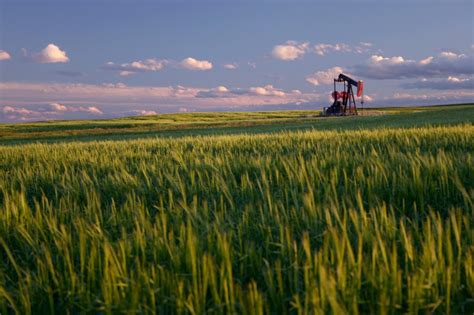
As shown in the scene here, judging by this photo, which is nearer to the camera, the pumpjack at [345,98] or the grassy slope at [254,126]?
the grassy slope at [254,126]

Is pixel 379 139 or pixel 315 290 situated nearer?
pixel 315 290

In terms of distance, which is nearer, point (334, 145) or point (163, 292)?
point (163, 292)

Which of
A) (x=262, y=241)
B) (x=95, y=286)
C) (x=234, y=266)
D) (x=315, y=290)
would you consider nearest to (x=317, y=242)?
(x=262, y=241)

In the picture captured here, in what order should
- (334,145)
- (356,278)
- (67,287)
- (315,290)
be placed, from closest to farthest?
(315,290)
(356,278)
(67,287)
(334,145)

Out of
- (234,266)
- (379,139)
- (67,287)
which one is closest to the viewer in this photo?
(67,287)

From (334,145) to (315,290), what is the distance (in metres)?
A: 5.19

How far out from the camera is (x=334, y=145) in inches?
246

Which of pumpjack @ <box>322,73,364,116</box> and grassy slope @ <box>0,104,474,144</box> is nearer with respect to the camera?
grassy slope @ <box>0,104,474,144</box>

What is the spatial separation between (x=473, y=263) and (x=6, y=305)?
76.5 inches

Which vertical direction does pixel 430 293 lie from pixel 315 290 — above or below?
below

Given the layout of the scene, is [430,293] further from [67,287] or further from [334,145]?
[334,145]

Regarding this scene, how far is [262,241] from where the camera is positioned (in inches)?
82.4

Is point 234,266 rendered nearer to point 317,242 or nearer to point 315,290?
point 317,242

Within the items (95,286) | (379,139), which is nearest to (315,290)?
(95,286)
